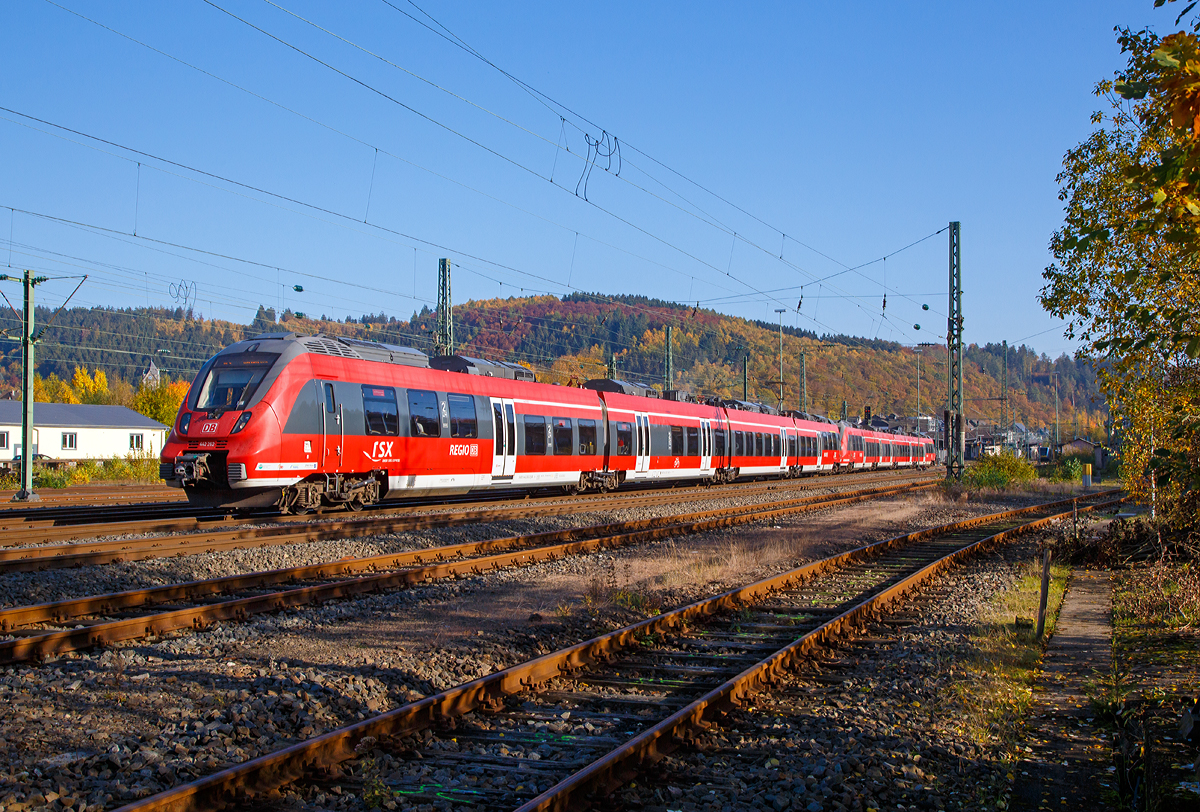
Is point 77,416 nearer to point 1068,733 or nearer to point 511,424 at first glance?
point 511,424

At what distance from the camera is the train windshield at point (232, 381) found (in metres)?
16.2

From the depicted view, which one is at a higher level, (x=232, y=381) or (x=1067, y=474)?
(x=232, y=381)

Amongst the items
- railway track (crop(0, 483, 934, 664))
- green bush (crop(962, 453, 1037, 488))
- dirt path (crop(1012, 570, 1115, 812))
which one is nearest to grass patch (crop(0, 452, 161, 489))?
railway track (crop(0, 483, 934, 664))

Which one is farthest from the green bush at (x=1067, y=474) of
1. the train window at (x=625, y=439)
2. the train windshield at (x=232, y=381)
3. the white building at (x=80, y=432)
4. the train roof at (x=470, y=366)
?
the white building at (x=80, y=432)

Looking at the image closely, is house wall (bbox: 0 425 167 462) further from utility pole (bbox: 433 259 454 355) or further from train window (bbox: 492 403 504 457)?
train window (bbox: 492 403 504 457)

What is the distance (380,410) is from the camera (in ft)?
61.7

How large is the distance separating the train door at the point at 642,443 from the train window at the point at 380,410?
12.9 m

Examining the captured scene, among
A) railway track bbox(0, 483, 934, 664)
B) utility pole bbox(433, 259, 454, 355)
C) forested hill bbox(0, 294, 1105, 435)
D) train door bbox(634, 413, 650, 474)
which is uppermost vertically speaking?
forested hill bbox(0, 294, 1105, 435)

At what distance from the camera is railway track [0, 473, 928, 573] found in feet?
39.4

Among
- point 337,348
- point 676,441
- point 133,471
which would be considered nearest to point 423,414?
point 337,348

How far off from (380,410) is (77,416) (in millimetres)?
65731

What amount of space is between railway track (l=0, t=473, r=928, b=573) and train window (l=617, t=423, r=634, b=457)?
796cm

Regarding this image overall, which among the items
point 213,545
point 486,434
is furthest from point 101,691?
point 486,434

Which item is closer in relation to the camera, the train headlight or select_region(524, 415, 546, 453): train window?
the train headlight
